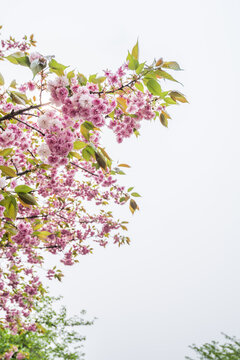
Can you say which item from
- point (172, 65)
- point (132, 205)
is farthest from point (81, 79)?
point (132, 205)

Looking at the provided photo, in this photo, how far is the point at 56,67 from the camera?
1.82 m

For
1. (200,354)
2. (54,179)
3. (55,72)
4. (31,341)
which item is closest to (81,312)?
(31,341)

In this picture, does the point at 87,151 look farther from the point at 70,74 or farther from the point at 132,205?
the point at 132,205

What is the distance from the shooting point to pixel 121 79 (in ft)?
8.28

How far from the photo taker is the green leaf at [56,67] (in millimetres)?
1785

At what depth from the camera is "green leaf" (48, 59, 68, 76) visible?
5.86 feet

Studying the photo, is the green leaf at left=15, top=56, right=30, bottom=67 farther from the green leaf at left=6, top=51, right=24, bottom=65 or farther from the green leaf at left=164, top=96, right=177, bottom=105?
the green leaf at left=164, top=96, right=177, bottom=105

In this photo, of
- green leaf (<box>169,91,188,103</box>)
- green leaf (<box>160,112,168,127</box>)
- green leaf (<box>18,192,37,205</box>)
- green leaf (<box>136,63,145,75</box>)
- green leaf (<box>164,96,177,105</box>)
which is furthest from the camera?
green leaf (<box>160,112,168,127</box>)

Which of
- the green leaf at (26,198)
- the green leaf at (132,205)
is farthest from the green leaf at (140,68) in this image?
the green leaf at (132,205)

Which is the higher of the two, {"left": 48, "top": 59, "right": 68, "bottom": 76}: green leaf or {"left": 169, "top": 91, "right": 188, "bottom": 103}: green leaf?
{"left": 169, "top": 91, "right": 188, "bottom": 103}: green leaf

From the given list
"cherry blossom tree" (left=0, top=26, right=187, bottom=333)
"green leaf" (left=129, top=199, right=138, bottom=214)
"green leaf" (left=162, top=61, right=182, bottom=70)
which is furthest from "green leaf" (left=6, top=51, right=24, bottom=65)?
"green leaf" (left=129, top=199, right=138, bottom=214)

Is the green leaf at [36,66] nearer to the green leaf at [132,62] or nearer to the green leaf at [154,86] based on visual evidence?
the green leaf at [132,62]

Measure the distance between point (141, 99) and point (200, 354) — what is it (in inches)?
1024

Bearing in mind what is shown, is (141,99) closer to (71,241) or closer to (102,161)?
(102,161)
